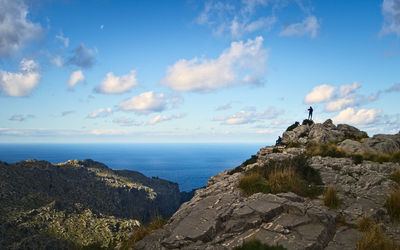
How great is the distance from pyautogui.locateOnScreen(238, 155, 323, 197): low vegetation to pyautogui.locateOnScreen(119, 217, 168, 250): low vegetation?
14.7ft

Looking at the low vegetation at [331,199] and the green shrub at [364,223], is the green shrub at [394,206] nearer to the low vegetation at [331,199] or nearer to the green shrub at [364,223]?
the green shrub at [364,223]

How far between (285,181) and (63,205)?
291ft

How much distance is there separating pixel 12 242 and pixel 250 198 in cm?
6952

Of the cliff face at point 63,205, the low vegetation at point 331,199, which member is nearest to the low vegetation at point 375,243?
the low vegetation at point 331,199

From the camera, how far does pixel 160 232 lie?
9797 mm

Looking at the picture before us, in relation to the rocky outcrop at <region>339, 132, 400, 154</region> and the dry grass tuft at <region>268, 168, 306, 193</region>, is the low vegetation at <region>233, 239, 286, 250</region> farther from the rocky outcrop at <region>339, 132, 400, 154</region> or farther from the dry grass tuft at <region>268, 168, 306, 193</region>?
the rocky outcrop at <region>339, 132, 400, 154</region>

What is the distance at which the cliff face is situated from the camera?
60.7m

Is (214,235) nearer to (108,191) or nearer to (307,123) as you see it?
(307,123)

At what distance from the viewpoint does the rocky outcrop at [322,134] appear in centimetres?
3147

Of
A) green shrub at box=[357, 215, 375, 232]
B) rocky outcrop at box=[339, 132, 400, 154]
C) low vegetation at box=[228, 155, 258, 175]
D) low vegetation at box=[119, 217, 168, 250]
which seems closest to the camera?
green shrub at box=[357, 215, 375, 232]

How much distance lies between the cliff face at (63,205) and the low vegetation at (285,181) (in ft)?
56.7

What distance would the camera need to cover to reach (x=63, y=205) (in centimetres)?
8012

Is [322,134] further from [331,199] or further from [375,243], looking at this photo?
[375,243]

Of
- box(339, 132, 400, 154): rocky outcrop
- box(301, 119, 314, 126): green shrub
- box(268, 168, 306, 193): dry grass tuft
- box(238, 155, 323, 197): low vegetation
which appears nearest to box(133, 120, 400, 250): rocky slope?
box(238, 155, 323, 197): low vegetation
